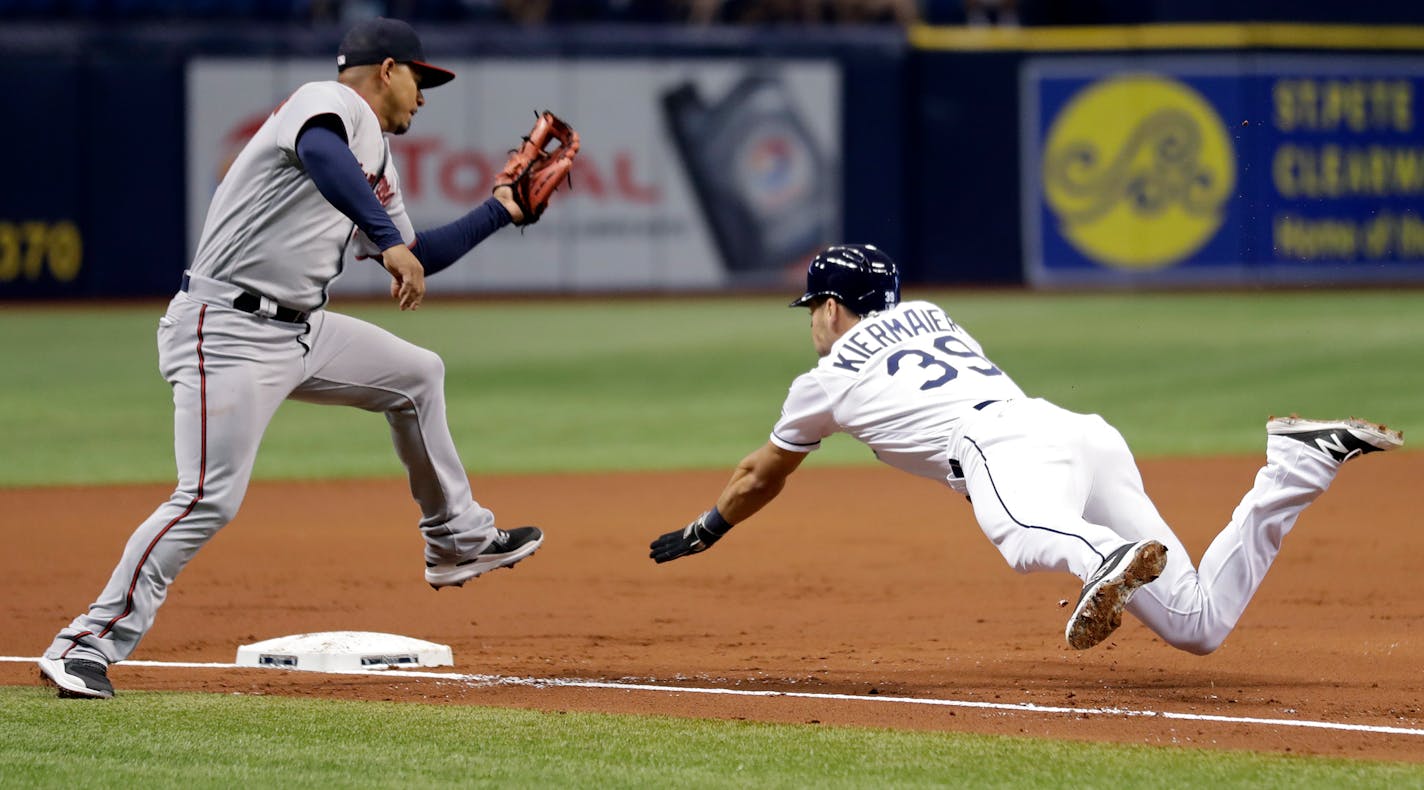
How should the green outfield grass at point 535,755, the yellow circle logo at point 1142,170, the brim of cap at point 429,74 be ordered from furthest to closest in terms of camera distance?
1. the yellow circle logo at point 1142,170
2. the brim of cap at point 429,74
3. the green outfield grass at point 535,755

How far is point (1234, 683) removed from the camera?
5508 millimetres

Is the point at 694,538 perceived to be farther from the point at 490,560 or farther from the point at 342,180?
the point at 342,180

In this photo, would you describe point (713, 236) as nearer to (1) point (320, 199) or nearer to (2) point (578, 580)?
(2) point (578, 580)

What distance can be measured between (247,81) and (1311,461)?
1688 cm

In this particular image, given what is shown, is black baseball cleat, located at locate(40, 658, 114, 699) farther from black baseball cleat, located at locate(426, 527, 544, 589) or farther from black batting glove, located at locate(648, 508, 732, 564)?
black batting glove, located at locate(648, 508, 732, 564)

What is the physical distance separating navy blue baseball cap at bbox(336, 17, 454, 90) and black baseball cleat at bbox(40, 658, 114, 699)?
180 centimetres

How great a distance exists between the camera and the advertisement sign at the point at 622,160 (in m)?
20.4

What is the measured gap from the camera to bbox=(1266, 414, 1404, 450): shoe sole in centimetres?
509

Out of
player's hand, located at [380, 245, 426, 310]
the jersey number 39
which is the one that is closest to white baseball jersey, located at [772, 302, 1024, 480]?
the jersey number 39

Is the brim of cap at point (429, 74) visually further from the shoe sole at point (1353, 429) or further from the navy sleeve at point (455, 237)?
the shoe sole at point (1353, 429)

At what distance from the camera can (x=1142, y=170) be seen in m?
21.4

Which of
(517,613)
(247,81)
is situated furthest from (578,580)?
(247,81)

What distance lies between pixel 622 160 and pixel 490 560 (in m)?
15.5

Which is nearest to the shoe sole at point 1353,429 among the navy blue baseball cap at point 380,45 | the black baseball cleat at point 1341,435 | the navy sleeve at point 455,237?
the black baseball cleat at point 1341,435
